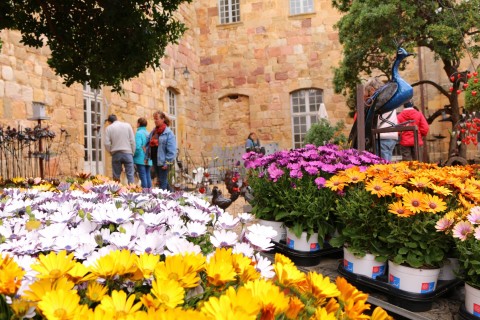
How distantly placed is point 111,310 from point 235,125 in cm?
1564

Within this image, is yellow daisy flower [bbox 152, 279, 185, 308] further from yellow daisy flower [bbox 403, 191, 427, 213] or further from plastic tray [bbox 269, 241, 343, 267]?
plastic tray [bbox 269, 241, 343, 267]

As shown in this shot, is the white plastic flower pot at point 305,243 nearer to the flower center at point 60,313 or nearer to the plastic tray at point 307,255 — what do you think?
the plastic tray at point 307,255

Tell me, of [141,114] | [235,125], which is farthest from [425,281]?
[235,125]

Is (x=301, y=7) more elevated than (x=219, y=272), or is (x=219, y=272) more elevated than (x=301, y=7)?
(x=301, y=7)

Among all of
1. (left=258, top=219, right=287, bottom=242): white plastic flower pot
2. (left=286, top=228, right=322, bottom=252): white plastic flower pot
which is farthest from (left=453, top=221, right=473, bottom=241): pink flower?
(left=258, top=219, right=287, bottom=242): white plastic flower pot

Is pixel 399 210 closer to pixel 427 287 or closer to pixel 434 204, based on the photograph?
pixel 434 204

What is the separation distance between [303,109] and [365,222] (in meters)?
13.7

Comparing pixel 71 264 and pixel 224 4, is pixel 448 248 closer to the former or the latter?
pixel 71 264

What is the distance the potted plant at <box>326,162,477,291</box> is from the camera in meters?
2.16

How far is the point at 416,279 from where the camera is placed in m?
2.18

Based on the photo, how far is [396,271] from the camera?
7.45 ft

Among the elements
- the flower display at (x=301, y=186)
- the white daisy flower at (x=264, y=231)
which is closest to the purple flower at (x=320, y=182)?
the flower display at (x=301, y=186)

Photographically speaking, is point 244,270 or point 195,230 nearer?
point 244,270

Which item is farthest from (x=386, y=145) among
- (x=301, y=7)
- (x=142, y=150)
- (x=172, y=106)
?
(x=301, y=7)
